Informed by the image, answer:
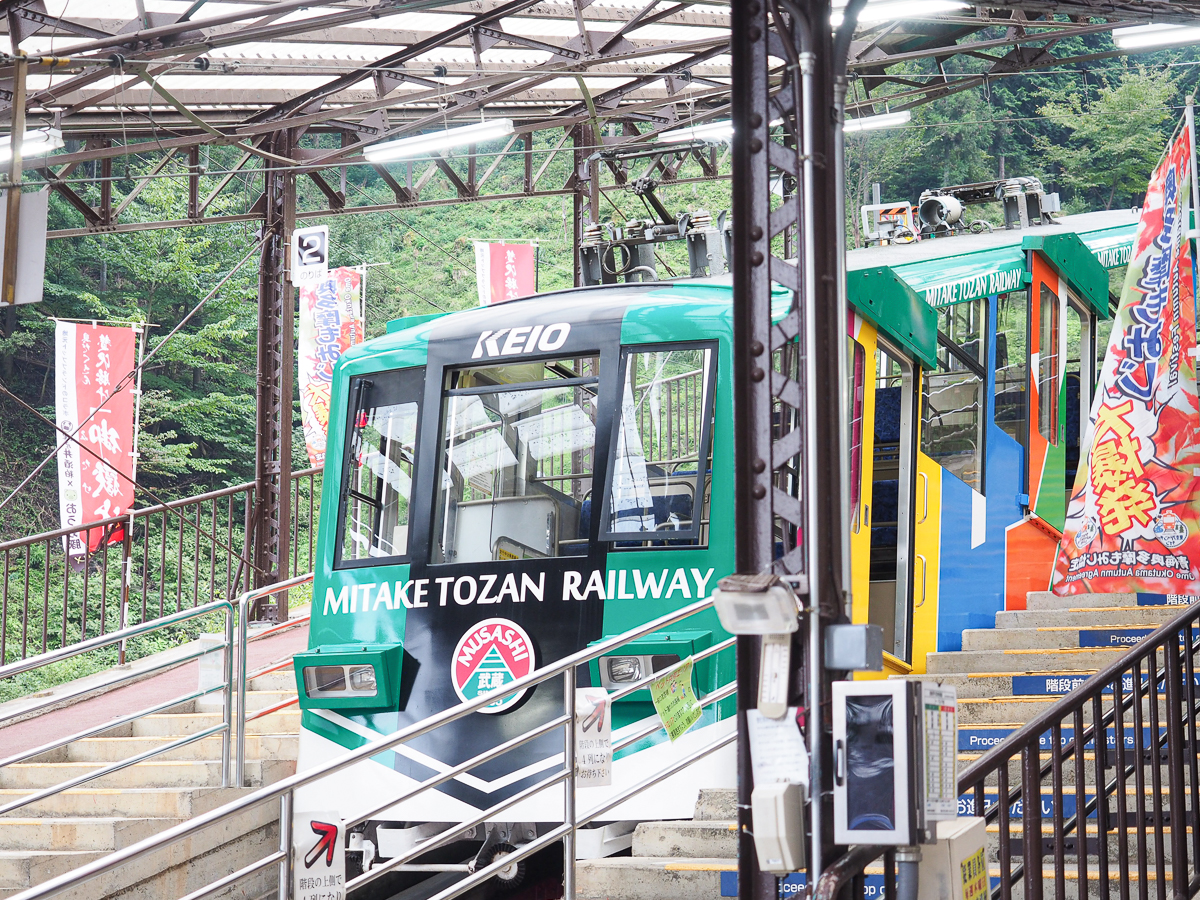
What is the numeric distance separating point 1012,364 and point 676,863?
4276mm

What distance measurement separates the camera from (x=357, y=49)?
12.8 m

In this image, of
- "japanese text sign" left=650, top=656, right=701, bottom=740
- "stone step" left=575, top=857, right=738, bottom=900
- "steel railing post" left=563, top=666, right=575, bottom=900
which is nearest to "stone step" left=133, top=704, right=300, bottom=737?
"stone step" left=575, top=857, right=738, bottom=900

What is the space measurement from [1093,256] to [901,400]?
8.88 feet

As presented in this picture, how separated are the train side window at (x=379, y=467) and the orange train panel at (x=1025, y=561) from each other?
3574 millimetres

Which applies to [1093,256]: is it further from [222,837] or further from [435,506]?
[222,837]

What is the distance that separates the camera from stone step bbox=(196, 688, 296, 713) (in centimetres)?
926

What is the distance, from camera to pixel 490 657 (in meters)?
6.51

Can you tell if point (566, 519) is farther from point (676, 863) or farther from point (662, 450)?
point (676, 863)

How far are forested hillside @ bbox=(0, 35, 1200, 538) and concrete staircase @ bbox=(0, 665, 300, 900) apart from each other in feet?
41.0

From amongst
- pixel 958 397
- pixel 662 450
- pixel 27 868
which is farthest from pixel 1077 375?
pixel 27 868

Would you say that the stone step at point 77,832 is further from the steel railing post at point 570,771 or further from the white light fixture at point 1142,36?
the white light fixture at point 1142,36

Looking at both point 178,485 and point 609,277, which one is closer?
point 609,277

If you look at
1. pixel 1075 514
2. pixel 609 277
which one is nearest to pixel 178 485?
pixel 609 277

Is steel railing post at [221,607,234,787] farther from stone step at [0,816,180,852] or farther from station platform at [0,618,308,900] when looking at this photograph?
stone step at [0,816,180,852]
